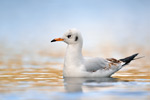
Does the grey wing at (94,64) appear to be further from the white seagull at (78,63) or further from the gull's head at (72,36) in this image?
the gull's head at (72,36)

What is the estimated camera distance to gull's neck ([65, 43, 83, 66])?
396 inches

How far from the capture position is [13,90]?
7.75 meters

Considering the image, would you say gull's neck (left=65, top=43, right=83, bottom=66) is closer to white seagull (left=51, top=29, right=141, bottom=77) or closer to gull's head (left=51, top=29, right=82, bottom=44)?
white seagull (left=51, top=29, right=141, bottom=77)

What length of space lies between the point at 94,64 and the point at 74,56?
0.54m

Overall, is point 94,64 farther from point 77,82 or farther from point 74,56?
point 77,82

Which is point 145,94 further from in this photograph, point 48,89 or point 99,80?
point 99,80

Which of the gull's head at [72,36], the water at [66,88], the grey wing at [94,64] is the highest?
the gull's head at [72,36]

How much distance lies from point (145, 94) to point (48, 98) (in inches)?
67.4

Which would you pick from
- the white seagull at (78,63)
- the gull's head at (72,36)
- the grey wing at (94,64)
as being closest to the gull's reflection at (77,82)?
the white seagull at (78,63)

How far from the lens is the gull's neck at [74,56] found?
10.1m

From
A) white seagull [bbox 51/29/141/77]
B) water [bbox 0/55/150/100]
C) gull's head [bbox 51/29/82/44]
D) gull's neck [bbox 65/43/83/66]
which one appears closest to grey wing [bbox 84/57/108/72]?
white seagull [bbox 51/29/141/77]

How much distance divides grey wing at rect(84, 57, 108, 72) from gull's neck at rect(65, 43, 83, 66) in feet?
0.62

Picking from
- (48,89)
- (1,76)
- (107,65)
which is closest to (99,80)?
(107,65)

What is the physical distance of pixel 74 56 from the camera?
10.2 metres
